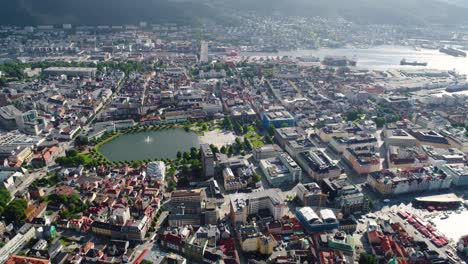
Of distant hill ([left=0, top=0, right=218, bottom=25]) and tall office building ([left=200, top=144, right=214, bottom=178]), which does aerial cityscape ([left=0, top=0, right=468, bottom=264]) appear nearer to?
tall office building ([left=200, top=144, right=214, bottom=178])

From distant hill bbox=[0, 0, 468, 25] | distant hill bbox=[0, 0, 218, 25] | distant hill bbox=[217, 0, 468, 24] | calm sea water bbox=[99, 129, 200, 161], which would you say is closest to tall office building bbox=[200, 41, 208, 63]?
distant hill bbox=[0, 0, 468, 25]

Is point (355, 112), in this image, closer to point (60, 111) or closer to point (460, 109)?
point (460, 109)

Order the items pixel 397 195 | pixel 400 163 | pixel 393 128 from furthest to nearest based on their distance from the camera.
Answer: pixel 393 128 → pixel 400 163 → pixel 397 195

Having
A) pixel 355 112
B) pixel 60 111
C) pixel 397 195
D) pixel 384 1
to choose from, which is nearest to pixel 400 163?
pixel 397 195

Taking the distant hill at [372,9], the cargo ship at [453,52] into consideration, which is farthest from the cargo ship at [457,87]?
the distant hill at [372,9]

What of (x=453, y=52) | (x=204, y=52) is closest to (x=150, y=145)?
(x=204, y=52)
